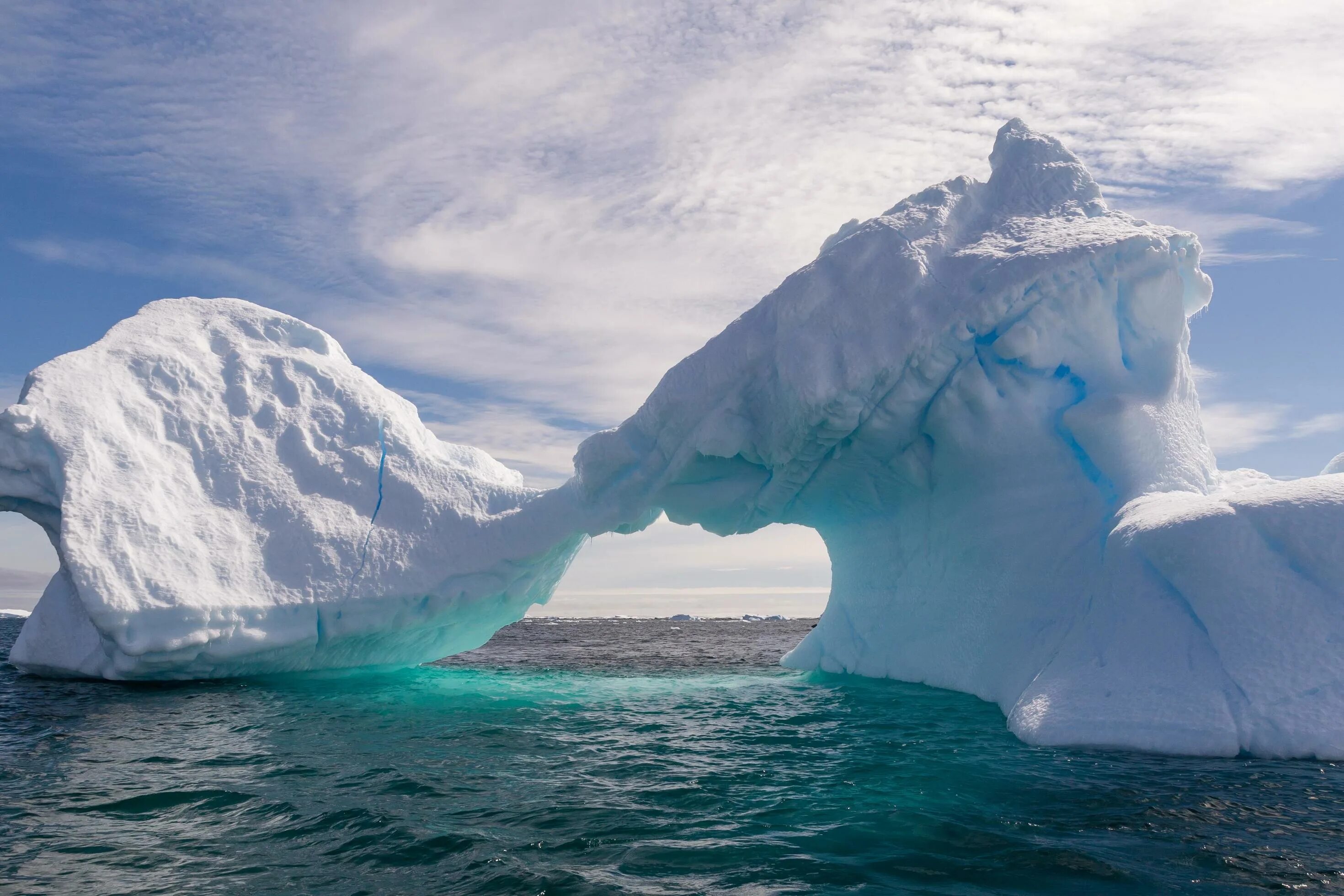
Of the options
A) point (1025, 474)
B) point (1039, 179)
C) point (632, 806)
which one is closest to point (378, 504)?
point (632, 806)

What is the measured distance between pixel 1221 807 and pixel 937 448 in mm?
6534

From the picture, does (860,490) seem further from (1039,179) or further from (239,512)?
(239,512)

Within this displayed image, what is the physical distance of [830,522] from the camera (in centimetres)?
1435

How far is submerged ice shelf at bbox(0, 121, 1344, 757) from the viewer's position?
734cm

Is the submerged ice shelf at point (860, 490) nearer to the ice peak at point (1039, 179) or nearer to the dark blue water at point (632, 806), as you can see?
the ice peak at point (1039, 179)

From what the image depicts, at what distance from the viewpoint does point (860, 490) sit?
41.3 feet

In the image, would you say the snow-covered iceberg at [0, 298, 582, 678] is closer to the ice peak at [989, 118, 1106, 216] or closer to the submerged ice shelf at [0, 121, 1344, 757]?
the submerged ice shelf at [0, 121, 1344, 757]

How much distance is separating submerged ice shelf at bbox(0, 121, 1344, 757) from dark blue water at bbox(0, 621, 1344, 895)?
1.27 m

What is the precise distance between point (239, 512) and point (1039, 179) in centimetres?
1193

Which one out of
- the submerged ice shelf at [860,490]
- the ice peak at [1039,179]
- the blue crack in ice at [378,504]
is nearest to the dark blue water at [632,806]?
the submerged ice shelf at [860,490]

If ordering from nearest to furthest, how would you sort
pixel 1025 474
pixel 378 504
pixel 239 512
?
pixel 1025 474 < pixel 239 512 < pixel 378 504

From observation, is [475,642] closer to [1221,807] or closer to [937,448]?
[937,448]

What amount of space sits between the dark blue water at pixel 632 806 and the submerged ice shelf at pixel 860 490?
127cm

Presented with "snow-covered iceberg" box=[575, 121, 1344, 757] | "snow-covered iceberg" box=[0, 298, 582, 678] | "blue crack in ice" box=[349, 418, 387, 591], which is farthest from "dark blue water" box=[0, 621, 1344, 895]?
"blue crack in ice" box=[349, 418, 387, 591]
